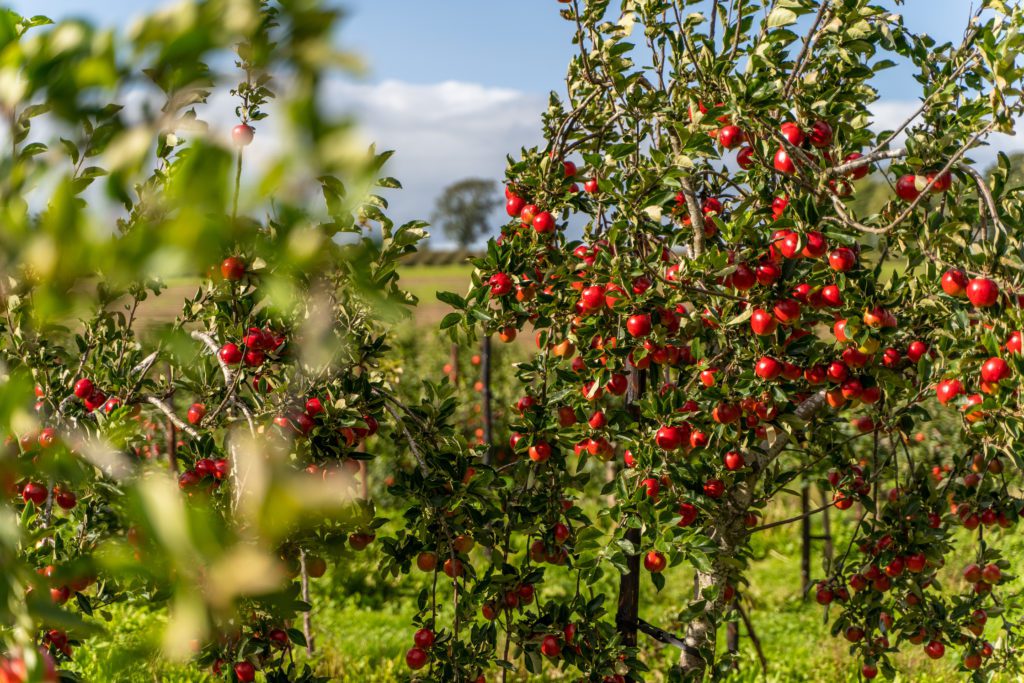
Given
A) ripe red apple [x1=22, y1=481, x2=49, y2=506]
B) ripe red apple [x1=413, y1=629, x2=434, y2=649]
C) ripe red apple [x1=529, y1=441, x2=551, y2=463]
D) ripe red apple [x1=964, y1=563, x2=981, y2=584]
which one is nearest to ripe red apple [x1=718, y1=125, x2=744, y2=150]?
ripe red apple [x1=529, y1=441, x2=551, y2=463]

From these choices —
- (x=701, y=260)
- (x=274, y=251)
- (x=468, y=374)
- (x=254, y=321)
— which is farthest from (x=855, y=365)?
(x=468, y=374)

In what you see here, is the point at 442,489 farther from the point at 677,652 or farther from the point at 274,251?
the point at 677,652

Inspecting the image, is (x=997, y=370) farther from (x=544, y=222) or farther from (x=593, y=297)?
(x=544, y=222)

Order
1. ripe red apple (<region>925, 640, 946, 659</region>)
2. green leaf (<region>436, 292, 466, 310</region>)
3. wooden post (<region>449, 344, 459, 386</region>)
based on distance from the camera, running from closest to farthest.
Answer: green leaf (<region>436, 292, 466, 310</region>)
ripe red apple (<region>925, 640, 946, 659</region>)
wooden post (<region>449, 344, 459, 386</region>)

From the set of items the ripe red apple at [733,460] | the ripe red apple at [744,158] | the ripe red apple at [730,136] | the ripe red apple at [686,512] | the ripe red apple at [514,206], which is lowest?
the ripe red apple at [686,512]

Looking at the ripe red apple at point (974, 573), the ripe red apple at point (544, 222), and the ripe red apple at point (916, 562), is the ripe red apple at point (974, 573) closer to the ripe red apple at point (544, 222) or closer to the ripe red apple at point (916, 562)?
the ripe red apple at point (916, 562)

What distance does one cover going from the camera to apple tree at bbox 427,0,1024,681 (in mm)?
2562

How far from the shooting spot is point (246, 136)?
2.48 metres

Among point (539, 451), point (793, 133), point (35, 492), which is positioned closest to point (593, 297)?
point (539, 451)

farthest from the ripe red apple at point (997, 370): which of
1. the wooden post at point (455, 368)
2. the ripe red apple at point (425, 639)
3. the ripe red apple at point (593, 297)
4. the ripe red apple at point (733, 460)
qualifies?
the wooden post at point (455, 368)

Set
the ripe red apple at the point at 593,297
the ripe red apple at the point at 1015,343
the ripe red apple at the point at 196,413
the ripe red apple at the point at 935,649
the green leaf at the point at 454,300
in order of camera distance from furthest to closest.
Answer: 1. the ripe red apple at the point at 935,649
2. the ripe red apple at the point at 196,413
3. the green leaf at the point at 454,300
4. the ripe red apple at the point at 593,297
5. the ripe red apple at the point at 1015,343

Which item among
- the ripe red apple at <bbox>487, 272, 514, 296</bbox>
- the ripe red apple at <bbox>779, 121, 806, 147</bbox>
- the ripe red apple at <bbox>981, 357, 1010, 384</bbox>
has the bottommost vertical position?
the ripe red apple at <bbox>981, 357, 1010, 384</bbox>

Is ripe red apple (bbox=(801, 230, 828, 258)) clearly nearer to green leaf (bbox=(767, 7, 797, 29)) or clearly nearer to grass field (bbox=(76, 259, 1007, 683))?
green leaf (bbox=(767, 7, 797, 29))

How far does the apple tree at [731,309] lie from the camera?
8.41 feet
